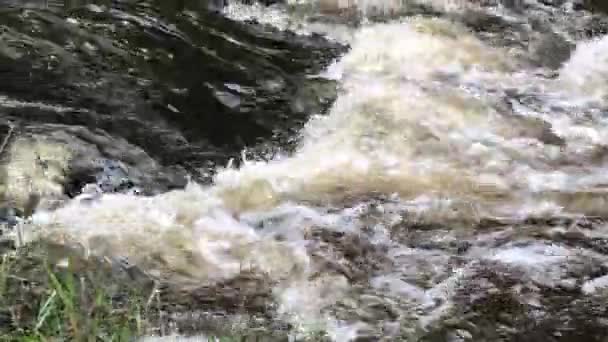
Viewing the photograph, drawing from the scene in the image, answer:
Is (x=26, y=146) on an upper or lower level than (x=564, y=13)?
lower

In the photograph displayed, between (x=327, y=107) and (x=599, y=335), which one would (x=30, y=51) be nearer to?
(x=327, y=107)

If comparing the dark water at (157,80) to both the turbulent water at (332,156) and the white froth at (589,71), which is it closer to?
the turbulent water at (332,156)

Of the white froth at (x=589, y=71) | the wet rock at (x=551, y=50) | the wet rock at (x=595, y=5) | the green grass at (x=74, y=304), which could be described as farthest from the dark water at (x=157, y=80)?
the wet rock at (x=595, y=5)

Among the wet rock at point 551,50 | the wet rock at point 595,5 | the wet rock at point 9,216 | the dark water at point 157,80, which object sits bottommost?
the wet rock at point 9,216

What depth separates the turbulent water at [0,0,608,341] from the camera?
3793 mm

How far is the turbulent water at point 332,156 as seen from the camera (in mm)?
3793

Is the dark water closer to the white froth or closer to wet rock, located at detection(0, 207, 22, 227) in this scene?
wet rock, located at detection(0, 207, 22, 227)

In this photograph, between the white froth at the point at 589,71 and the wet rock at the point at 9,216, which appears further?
the white froth at the point at 589,71

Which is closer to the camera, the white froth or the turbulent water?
the turbulent water

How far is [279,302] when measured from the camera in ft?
12.1

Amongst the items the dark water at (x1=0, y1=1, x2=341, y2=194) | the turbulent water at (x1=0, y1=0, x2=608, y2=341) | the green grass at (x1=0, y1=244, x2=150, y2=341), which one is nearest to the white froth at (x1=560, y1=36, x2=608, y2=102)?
the turbulent water at (x1=0, y1=0, x2=608, y2=341)

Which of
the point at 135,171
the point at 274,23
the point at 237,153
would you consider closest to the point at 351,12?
the point at 274,23

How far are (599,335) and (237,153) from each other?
220 centimetres

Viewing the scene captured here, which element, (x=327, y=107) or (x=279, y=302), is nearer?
(x=279, y=302)
